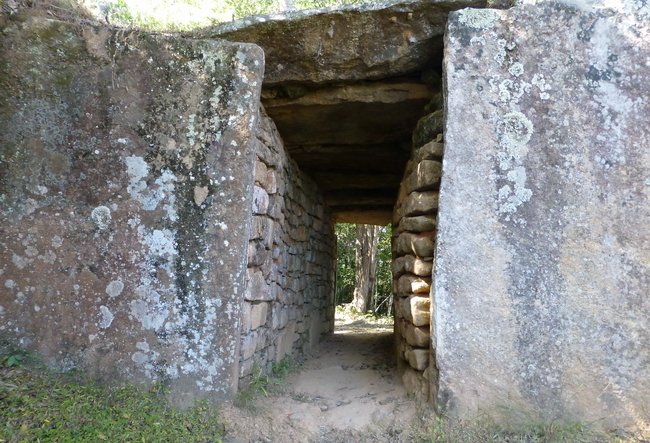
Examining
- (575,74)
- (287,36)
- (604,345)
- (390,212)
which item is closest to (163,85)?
(287,36)

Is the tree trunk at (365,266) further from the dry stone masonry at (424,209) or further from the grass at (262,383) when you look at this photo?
the dry stone masonry at (424,209)

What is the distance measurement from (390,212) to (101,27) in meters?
5.11

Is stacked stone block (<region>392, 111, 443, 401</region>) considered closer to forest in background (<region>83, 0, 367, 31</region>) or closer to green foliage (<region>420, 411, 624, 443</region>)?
green foliage (<region>420, 411, 624, 443</region>)

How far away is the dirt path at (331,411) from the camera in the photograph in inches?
107

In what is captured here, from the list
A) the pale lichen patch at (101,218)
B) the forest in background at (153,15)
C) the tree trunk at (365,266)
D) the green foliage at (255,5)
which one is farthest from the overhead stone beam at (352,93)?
the tree trunk at (365,266)

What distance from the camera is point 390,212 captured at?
7422mm

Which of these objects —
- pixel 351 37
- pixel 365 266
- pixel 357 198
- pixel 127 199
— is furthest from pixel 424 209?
pixel 365 266

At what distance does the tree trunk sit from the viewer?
37.1 feet

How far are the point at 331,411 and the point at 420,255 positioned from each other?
110 centimetres

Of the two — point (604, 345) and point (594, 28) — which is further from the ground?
point (594, 28)

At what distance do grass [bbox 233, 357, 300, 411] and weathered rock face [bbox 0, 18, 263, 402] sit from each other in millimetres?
198

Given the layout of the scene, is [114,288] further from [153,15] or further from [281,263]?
[153,15]

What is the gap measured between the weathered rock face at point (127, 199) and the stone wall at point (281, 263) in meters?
0.31

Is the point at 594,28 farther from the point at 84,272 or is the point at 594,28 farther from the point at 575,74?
the point at 84,272
